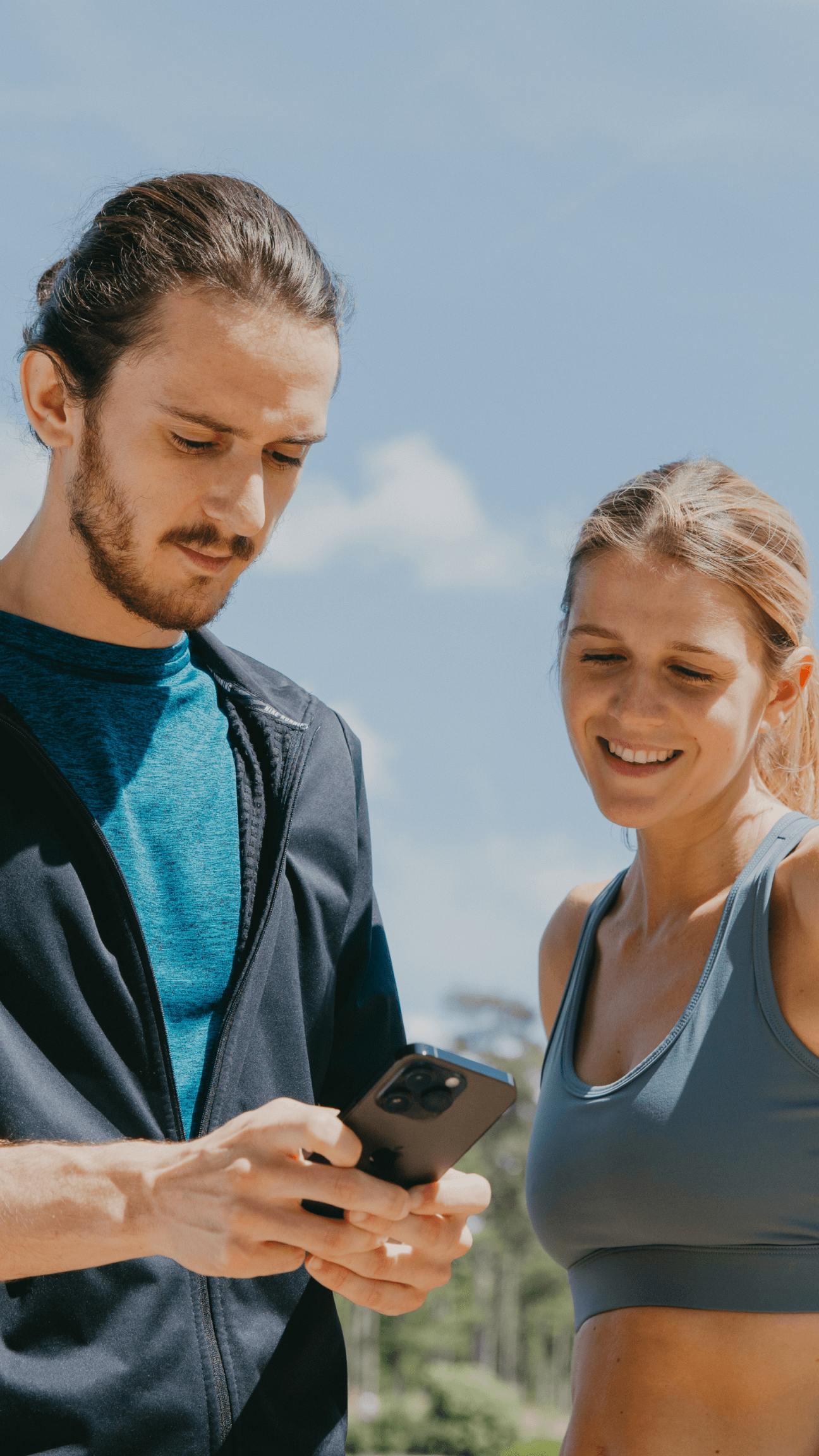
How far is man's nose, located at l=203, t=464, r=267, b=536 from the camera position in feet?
8.30

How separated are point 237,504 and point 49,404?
1.50 feet

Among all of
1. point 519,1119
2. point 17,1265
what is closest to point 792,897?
point 17,1265

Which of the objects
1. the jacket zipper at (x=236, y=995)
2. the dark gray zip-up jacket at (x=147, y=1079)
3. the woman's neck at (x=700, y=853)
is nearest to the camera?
the dark gray zip-up jacket at (x=147, y=1079)

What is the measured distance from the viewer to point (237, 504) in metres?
→ 2.54

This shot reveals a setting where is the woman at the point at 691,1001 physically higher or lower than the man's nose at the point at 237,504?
lower

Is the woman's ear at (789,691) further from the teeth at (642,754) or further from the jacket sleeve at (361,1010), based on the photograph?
the jacket sleeve at (361,1010)

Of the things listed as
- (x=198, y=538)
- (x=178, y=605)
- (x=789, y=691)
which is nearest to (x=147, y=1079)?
(x=178, y=605)

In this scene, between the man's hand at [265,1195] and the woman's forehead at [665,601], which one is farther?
the woman's forehead at [665,601]

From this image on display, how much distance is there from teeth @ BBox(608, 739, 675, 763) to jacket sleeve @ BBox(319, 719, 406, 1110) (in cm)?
62

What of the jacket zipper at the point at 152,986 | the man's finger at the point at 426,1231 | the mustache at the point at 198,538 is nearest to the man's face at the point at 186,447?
the mustache at the point at 198,538

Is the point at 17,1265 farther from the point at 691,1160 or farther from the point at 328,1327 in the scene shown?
the point at 691,1160

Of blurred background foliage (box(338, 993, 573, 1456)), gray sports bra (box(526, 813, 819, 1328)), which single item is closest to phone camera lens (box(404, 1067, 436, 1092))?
gray sports bra (box(526, 813, 819, 1328))

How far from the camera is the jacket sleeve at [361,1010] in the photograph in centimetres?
273

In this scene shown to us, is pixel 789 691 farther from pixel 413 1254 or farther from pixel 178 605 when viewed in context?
pixel 413 1254
